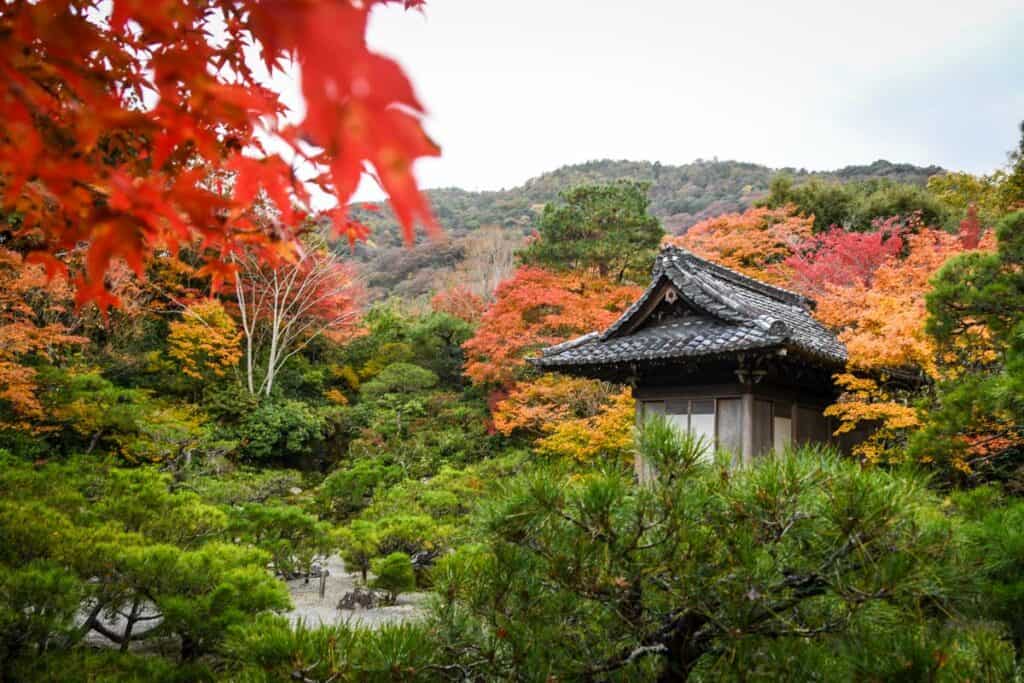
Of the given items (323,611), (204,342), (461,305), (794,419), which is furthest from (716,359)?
(461,305)

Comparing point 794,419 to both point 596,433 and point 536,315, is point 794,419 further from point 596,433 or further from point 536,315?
point 536,315

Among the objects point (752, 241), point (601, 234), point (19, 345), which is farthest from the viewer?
point (601, 234)

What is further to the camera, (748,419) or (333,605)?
(333,605)

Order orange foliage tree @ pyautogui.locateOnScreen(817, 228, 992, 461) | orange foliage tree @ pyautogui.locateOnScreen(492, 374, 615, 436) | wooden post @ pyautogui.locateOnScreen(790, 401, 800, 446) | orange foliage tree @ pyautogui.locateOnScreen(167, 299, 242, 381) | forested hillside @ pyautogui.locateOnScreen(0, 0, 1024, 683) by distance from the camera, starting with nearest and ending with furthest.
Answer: forested hillside @ pyautogui.locateOnScreen(0, 0, 1024, 683) → orange foliage tree @ pyautogui.locateOnScreen(817, 228, 992, 461) → wooden post @ pyautogui.locateOnScreen(790, 401, 800, 446) → orange foliage tree @ pyautogui.locateOnScreen(492, 374, 615, 436) → orange foliage tree @ pyautogui.locateOnScreen(167, 299, 242, 381)

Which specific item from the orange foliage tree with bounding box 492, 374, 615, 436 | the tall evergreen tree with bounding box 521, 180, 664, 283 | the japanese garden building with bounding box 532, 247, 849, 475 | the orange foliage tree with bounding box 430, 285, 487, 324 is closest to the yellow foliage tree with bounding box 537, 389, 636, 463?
the orange foliage tree with bounding box 492, 374, 615, 436

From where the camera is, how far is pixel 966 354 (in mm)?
6406

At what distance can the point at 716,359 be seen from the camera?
22.6 feet

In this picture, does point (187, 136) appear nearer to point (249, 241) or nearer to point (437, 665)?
point (249, 241)

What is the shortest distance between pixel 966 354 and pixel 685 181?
146 ft

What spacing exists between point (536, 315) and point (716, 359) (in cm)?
797

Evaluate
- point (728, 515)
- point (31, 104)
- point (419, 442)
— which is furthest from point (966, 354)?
point (419, 442)

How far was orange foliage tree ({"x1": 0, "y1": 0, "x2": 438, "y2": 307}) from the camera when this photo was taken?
677 mm

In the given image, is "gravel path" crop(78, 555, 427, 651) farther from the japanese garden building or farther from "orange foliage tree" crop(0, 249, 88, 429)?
"orange foliage tree" crop(0, 249, 88, 429)

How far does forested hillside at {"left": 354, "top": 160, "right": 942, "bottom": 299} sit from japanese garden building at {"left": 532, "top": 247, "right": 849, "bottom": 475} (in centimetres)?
2102
